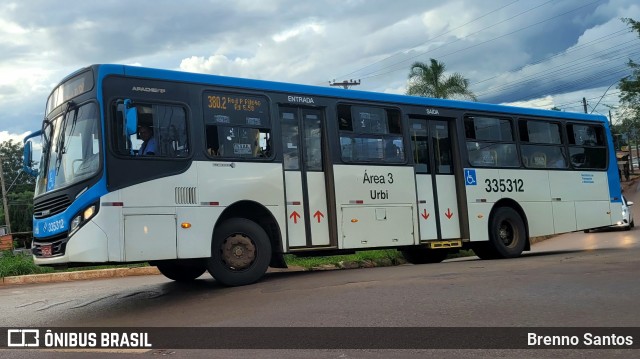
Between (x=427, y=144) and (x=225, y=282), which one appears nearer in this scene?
(x=225, y=282)

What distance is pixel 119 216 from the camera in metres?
7.75

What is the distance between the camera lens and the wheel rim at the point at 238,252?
8922 millimetres

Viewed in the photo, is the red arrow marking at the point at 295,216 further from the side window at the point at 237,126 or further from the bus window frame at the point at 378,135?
the bus window frame at the point at 378,135

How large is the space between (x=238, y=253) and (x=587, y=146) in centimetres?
1028

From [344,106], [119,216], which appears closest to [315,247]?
[344,106]

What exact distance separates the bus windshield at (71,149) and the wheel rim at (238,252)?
7.47 feet

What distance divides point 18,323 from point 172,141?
313 centimetres

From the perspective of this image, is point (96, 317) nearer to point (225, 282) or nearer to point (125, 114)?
point (225, 282)


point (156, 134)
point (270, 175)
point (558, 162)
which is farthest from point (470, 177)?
point (156, 134)

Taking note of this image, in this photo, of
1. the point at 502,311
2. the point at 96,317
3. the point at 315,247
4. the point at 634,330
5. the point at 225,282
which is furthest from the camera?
the point at 315,247

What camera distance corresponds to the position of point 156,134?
835 centimetres

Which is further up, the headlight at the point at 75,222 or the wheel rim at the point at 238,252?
the headlight at the point at 75,222

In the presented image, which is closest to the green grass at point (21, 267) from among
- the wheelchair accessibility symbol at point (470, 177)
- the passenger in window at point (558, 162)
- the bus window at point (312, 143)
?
the bus window at point (312, 143)

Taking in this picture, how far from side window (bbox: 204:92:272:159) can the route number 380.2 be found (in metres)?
5.63
